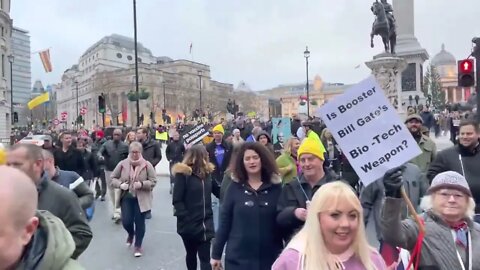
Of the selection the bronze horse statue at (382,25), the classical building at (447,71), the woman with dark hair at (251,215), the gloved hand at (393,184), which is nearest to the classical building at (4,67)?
the bronze horse statue at (382,25)

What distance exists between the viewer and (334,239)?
8.95ft

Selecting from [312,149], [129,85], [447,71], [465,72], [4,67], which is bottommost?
[312,149]

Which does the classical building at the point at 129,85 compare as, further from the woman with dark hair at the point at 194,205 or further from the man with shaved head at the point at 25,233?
the man with shaved head at the point at 25,233

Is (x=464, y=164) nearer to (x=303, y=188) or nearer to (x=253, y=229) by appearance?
(x=303, y=188)

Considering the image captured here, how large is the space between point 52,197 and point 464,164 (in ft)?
12.9

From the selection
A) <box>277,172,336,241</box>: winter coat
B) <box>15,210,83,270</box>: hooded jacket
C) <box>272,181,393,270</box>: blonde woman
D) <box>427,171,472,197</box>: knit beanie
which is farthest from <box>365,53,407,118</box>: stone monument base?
<box>15,210,83,270</box>: hooded jacket

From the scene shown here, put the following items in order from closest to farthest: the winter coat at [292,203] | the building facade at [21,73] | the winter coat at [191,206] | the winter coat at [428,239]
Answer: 1. the winter coat at [428,239]
2. the winter coat at [292,203]
3. the winter coat at [191,206]
4. the building facade at [21,73]

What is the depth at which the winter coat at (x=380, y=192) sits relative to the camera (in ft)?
16.8

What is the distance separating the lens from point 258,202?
4426mm

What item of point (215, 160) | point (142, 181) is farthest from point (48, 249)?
point (215, 160)

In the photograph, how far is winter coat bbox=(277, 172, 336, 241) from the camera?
13.7 ft

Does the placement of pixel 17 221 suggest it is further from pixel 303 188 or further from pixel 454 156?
pixel 454 156

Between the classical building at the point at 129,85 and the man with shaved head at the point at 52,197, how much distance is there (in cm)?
7499

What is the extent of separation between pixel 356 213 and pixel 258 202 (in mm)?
1719
